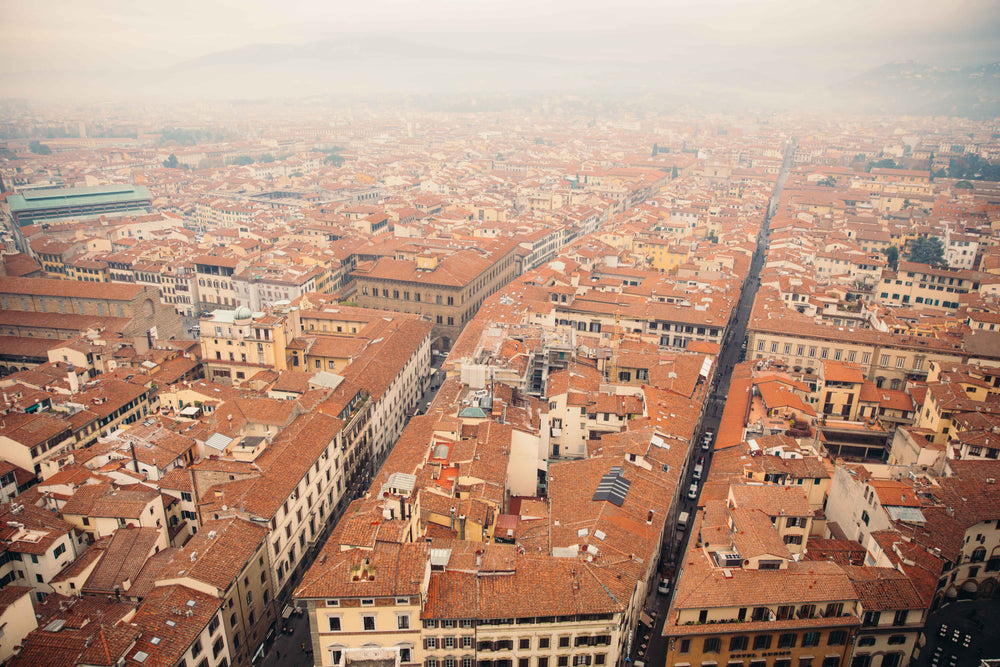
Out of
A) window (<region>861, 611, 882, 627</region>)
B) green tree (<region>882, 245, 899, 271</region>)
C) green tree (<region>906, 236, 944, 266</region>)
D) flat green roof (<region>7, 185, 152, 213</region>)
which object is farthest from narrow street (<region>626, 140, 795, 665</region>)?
flat green roof (<region>7, 185, 152, 213</region>)

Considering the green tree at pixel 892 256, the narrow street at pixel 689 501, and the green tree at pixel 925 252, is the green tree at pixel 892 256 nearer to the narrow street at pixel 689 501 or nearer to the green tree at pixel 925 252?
the green tree at pixel 925 252

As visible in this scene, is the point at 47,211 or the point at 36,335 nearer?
the point at 36,335

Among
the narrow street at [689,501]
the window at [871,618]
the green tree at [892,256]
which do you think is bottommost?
the narrow street at [689,501]

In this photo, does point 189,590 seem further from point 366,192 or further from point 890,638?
point 366,192

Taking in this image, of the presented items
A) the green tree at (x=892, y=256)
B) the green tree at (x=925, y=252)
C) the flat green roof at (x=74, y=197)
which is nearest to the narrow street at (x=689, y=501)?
the green tree at (x=892, y=256)

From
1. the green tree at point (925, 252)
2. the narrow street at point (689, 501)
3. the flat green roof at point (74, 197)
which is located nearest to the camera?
the narrow street at point (689, 501)

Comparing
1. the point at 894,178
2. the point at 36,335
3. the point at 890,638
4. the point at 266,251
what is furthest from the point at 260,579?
the point at 894,178

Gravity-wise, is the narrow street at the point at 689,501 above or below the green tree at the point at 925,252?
below

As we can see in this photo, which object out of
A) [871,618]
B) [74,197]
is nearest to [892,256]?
[871,618]
